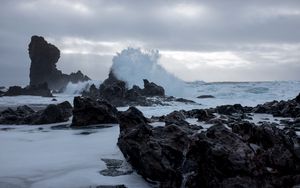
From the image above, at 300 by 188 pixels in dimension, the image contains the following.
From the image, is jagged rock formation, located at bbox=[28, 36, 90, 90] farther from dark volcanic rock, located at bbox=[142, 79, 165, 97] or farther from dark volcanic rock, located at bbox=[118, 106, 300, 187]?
dark volcanic rock, located at bbox=[118, 106, 300, 187]

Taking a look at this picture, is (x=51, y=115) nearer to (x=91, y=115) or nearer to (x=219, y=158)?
(x=91, y=115)

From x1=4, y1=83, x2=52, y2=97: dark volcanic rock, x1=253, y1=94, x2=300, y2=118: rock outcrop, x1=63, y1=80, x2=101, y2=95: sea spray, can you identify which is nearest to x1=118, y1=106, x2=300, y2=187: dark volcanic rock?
x1=253, y1=94, x2=300, y2=118: rock outcrop

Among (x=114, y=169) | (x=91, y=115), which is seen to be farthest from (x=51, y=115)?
(x=114, y=169)

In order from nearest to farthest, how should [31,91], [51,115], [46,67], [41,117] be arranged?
1. [41,117]
2. [51,115]
3. [31,91]
4. [46,67]

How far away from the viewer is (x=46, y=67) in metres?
70.3

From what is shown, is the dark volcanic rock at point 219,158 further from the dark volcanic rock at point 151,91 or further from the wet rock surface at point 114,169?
the dark volcanic rock at point 151,91

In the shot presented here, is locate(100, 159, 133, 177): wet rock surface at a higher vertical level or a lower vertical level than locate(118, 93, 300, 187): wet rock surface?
lower

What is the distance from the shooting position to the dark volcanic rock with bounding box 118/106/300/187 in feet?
18.1

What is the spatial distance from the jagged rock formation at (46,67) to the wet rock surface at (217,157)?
62.4 metres

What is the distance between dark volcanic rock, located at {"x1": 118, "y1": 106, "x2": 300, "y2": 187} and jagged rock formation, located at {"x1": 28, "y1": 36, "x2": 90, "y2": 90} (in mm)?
62530

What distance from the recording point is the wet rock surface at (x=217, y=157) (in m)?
5.51

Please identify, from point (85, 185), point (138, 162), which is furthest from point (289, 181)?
point (85, 185)

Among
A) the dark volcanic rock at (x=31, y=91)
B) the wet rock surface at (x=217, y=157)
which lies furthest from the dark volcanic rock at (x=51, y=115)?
the dark volcanic rock at (x=31, y=91)

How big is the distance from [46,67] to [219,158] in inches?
2649
